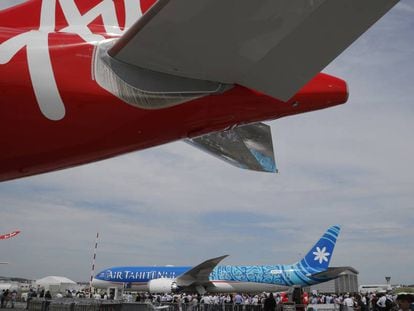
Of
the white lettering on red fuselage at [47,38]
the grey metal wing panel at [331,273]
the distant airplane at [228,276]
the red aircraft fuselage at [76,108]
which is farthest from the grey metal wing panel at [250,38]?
the grey metal wing panel at [331,273]

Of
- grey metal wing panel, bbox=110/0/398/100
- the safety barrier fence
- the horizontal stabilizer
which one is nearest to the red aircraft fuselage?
grey metal wing panel, bbox=110/0/398/100

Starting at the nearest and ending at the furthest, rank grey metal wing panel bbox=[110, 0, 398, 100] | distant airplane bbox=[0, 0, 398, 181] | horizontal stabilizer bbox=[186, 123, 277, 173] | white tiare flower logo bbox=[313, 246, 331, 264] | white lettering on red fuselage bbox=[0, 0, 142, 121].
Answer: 1. grey metal wing panel bbox=[110, 0, 398, 100]
2. distant airplane bbox=[0, 0, 398, 181]
3. white lettering on red fuselage bbox=[0, 0, 142, 121]
4. horizontal stabilizer bbox=[186, 123, 277, 173]
5. white tiare flower logo bbox=[313, 246, 331, 264]

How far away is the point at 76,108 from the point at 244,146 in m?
2.14

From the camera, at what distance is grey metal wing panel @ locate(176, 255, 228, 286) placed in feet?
108

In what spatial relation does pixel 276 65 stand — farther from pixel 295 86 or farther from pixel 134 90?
pixel 134 90

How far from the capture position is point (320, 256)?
112ft

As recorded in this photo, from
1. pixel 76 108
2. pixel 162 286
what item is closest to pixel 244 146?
pixel 76 108

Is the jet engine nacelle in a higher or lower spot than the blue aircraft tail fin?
lower

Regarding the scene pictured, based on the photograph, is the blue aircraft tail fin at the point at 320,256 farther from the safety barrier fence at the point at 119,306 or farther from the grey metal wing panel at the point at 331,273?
the safety barrier fence at the point at 119,306

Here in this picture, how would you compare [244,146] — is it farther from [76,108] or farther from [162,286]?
[162,286]

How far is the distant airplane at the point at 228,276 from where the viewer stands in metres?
32.8

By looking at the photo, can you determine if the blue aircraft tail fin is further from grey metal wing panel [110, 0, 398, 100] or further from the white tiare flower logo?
grey metal wing panel [110, 0, 398, 100]

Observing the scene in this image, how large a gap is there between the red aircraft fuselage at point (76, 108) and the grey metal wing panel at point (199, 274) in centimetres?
2936

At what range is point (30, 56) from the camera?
3.81 meters
